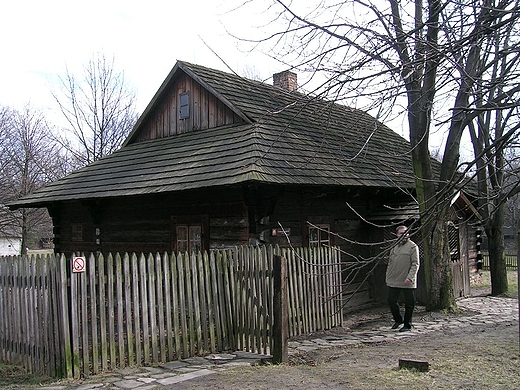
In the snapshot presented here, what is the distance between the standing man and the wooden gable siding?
5.13 metres

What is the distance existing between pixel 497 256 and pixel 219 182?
919 centimetres

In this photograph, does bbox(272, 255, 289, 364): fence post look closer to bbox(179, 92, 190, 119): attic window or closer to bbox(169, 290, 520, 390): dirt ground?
bbox(169, 290, 520, 390): dirt ground

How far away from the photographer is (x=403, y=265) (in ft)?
30.3

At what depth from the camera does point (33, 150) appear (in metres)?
31.3

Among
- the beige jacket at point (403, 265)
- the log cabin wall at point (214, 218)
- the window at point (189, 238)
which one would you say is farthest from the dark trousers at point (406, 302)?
the window at point (189, 238)

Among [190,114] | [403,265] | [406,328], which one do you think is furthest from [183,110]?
[406,328]

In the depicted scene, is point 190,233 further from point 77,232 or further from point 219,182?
point 77,232

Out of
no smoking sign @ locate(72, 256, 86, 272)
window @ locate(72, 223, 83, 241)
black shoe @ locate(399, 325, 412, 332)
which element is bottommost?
black shoe @ locate(399, 325, 412, 332)

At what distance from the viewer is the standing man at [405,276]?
9.09 metres

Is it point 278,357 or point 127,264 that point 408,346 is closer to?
point 278,357

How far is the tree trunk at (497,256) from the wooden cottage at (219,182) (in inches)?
112

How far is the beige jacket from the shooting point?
29.8ft

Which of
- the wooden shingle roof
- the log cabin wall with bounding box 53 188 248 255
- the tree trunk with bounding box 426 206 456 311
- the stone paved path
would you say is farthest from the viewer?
the tree trunk with bounding box 426 206 456 311

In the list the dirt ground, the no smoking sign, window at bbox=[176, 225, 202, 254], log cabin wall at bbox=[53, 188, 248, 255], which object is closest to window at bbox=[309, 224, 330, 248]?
log cabin wall at bbox=[53, 188, 248, 255]
